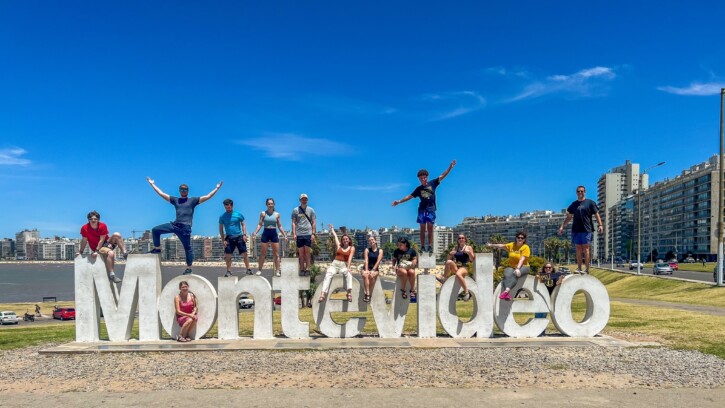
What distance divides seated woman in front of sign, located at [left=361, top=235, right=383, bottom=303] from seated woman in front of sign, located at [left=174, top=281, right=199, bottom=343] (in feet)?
15.9

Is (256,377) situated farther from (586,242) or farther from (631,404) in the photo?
(586,242)

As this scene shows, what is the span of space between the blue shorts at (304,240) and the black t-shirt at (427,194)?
347 centimetres

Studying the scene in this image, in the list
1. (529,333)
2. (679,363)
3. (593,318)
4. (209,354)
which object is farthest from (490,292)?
(209,354)

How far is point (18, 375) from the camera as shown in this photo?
11703mm

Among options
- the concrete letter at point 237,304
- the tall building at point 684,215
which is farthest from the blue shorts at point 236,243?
the tall building at point 684,215

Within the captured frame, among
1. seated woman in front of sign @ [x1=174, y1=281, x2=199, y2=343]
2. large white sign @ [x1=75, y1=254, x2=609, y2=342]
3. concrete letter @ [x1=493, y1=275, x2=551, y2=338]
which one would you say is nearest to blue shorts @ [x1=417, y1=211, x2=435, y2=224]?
large white sign @ [x1=75, y1=254, x2=609, y2=342]

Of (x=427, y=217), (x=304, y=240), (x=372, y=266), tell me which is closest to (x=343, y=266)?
(x=372, y=266)

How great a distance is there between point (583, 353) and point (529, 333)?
2.48m

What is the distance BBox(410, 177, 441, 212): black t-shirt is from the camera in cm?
1611

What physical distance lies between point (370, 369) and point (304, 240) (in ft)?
19.2

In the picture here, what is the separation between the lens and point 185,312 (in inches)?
608

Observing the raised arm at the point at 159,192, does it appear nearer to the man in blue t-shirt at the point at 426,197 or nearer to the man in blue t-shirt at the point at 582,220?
the man in blue t-shirt at the point at 426,197

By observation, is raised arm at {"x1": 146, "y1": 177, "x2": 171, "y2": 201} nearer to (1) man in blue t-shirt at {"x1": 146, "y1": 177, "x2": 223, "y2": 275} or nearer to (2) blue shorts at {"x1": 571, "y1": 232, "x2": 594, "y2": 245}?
(1) man in blue t-shirt at {"x1": 146, "y1": 177, "x2": 223, "y2": 275}

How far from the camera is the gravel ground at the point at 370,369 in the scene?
10656 millimetres
